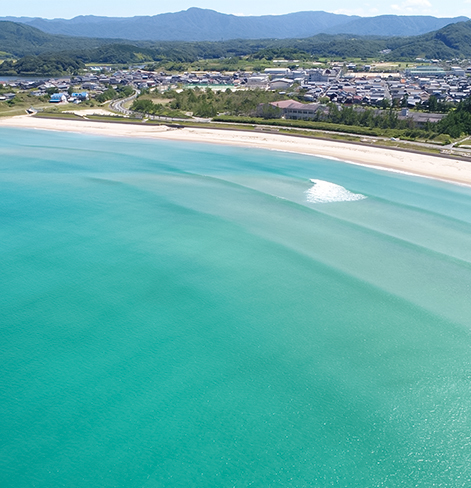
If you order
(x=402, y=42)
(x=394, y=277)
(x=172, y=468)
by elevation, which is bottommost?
(x=172, y=468)

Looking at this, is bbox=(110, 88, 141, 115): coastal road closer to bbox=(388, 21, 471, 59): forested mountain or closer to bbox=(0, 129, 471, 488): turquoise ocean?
bbox=(0, 129, 471, 488): turquoise ocean

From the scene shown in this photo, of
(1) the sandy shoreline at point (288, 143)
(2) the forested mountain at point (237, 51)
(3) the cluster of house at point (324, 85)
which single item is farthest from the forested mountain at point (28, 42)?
(1) the sandy shoreline at point (288, 143)

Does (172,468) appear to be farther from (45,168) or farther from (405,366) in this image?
(45,168)

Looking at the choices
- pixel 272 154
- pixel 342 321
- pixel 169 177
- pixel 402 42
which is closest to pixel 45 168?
pixel 169 177

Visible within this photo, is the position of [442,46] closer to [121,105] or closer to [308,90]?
[308,90]

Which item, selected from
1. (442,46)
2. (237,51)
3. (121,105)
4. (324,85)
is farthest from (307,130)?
(237,51)

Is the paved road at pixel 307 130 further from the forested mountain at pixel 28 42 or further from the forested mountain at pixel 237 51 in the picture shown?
the forested mountain at pixel 28 42

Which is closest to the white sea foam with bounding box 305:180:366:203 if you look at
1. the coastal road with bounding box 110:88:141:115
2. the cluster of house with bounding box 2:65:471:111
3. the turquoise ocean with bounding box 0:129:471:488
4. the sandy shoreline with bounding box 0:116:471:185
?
the turquoise ocean with bounding box 0:129:471:488
